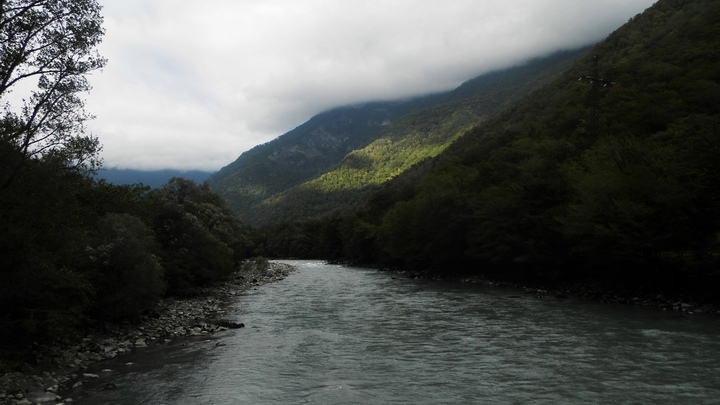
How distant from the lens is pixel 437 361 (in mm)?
17297

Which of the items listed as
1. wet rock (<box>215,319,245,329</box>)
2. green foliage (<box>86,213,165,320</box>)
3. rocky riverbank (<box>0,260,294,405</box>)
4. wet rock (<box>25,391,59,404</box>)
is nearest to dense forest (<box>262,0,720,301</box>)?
wet rock (<box>215,319,245,329</box>)

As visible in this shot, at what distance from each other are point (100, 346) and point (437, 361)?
46.9 feet

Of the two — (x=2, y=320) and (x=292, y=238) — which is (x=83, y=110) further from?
(x=292, y=238)

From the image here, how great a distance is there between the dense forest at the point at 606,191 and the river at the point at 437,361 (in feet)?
17.0

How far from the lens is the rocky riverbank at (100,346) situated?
1378 centimetres

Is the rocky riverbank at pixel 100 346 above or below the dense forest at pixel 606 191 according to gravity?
below

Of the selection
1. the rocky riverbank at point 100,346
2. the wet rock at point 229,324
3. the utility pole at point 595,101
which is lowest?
the wet rock at point 229,324

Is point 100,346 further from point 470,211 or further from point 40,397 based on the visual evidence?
point 470,211

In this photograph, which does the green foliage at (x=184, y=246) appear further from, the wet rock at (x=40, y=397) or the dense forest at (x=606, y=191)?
the dense forest at (x=606, y=191)

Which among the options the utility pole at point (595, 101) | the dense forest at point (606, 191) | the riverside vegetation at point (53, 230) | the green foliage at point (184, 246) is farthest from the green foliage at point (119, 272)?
the utility pole at point (595, 101)

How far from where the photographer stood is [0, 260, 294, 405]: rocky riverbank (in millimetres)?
13781

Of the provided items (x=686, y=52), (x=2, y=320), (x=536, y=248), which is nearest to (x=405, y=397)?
(x=2, y=320)

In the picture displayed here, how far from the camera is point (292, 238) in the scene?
15925 centimetres

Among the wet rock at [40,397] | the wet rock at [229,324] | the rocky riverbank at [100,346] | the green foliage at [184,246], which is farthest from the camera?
the green foliage at [184,246]
